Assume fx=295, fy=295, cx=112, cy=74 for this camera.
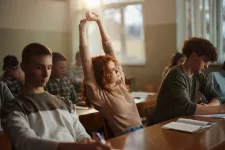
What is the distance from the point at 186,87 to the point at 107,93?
2.06 feet

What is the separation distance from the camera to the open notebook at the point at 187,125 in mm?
1678

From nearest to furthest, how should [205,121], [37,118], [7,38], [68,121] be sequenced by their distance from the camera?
[37,118], [68,121], [205,121], [7,38]

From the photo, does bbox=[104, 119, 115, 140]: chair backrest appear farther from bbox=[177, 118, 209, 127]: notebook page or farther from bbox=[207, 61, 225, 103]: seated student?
bbox=[207, 61, 225, 103]: seated student

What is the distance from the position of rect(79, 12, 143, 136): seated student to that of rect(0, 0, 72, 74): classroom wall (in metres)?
2.63

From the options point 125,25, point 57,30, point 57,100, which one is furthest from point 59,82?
point 125,25

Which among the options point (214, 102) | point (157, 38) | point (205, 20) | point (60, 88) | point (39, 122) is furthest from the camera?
point (157, 38)

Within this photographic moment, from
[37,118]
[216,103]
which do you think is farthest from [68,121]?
[216,103]

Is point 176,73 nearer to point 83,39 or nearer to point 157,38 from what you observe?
point 83,39

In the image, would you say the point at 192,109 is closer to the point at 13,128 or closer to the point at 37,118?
the point at 37,118

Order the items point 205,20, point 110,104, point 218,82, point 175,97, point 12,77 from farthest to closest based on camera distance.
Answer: point 205,20
point 12,77
point 218,82
point 175,97
point 110,104

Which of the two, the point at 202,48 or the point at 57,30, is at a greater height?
the point at 57,30

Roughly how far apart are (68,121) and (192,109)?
3.12 ft

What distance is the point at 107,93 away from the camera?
1.93 metres

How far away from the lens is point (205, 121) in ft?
6.15
